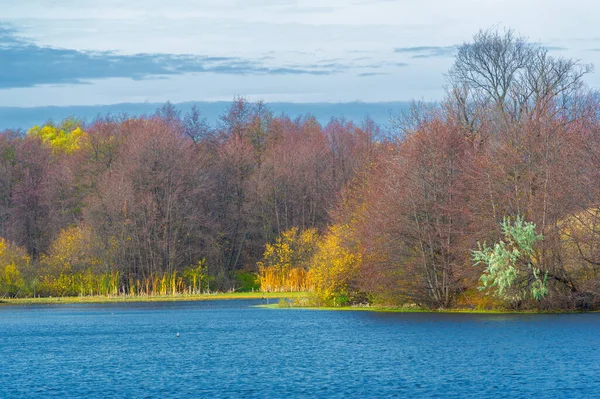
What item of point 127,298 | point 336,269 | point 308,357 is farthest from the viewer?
point 127,298

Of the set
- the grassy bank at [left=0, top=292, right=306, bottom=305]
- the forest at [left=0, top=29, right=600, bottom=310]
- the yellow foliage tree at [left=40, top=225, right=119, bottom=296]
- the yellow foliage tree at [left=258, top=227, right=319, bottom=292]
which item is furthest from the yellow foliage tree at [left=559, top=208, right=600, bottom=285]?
the yellow foliage tree at [left=40, top=225, right=119, bottom=296]

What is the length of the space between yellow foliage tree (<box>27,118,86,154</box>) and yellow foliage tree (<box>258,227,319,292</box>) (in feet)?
92.7

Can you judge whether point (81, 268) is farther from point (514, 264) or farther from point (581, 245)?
point (581, 245)

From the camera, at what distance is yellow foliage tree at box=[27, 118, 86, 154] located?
347 ft

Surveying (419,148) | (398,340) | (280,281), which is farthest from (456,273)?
(280,281)

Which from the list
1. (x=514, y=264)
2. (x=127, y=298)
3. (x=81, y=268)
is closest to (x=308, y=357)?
(x=514, y=264)

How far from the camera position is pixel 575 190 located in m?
49.5

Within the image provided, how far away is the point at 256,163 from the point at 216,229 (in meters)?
12.0

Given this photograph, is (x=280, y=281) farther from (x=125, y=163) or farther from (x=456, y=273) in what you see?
(x=456, y=273)

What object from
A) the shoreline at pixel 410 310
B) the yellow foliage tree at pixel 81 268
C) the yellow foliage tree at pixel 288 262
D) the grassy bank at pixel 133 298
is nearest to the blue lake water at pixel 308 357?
the shoreline at pixel 410 310

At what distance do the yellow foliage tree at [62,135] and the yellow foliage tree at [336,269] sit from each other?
48375 mm

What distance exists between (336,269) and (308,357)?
22.8 metres

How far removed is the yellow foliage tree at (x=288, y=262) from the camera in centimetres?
A: 7694

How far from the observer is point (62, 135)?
11675cm
